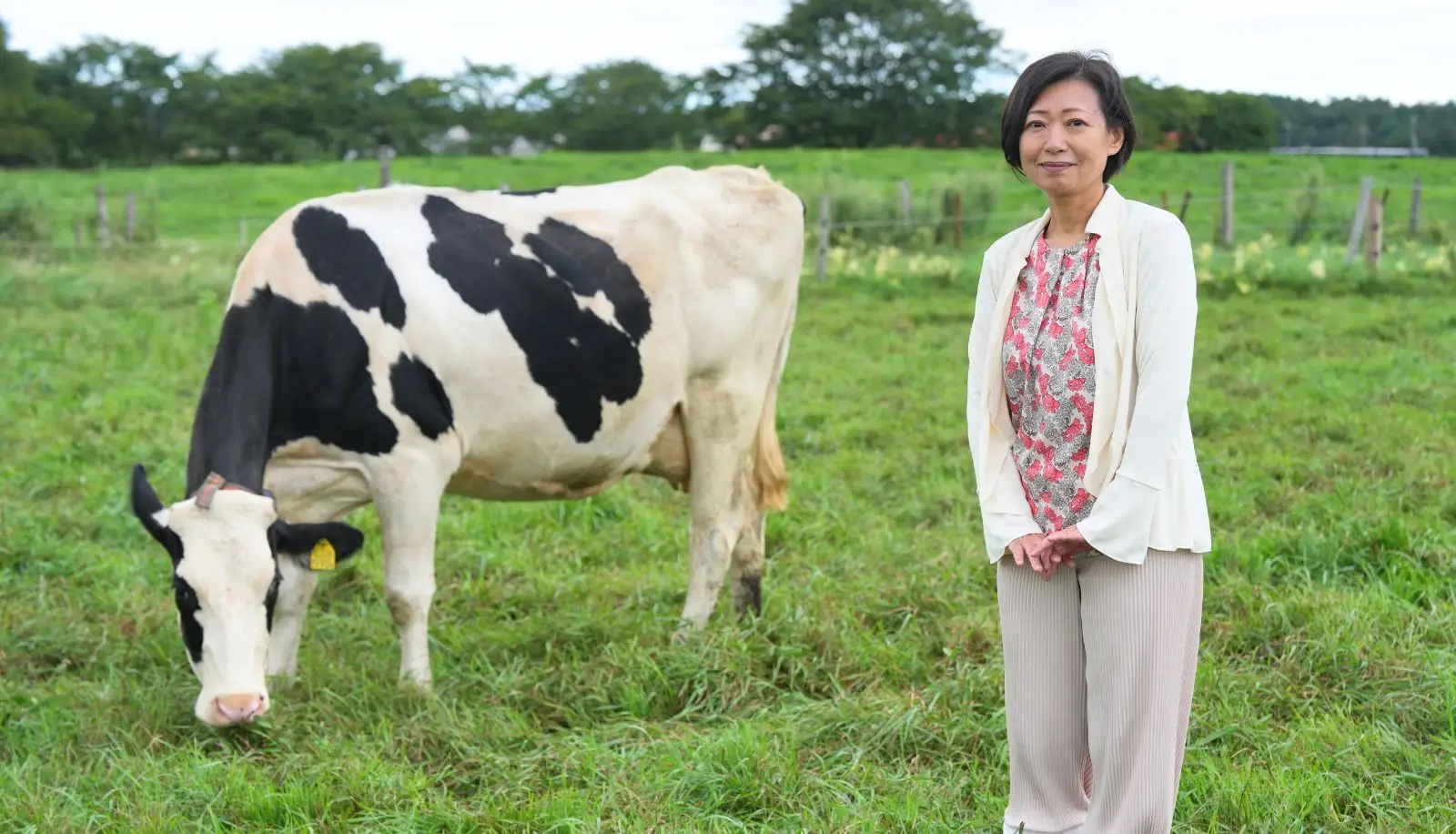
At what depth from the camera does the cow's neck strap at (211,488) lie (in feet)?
12.7

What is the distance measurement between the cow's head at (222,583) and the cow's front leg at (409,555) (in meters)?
0.52

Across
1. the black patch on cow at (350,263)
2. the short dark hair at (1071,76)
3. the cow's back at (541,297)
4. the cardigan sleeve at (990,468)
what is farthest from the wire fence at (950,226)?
the short dark hair at (1071,76)

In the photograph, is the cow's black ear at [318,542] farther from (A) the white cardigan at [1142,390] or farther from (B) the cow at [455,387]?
(A) the white cardigan at [1142,390]

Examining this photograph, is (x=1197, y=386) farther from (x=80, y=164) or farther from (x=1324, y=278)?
(x=80, y=164)

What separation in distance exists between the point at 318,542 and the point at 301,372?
1.95 ft

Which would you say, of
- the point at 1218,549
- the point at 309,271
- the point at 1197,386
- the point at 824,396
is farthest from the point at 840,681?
the point at 1197,386

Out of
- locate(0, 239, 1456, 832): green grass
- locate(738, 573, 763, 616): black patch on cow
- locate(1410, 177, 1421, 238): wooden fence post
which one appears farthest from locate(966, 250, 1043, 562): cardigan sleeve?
locate(1410, 177, 1421, 238): wooden fence post

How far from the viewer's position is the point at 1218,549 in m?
5.15

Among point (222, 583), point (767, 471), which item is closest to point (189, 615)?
point (222, 583)

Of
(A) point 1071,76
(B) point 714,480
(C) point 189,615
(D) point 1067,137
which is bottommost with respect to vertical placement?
(C) point 189,615

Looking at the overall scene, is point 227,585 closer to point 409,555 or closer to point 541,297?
point 409,555

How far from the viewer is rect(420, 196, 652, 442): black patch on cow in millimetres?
4695

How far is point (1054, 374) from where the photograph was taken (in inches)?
97.2

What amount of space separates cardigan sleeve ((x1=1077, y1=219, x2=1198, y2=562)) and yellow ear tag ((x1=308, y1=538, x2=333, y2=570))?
2.70 meters
